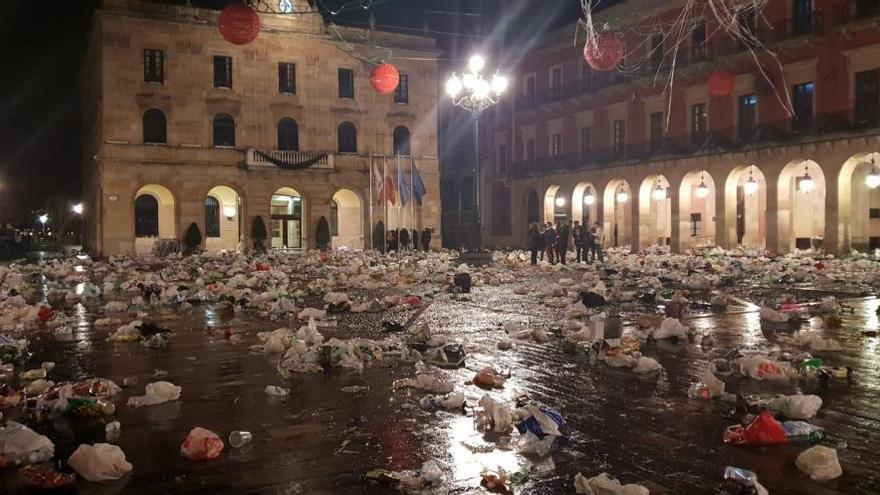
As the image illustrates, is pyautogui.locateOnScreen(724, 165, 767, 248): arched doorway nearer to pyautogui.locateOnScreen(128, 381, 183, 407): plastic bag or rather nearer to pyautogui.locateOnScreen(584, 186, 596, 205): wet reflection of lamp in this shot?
pyautogui.locateOnScreen(584, 186, 596, 205): wet reflection of lamp

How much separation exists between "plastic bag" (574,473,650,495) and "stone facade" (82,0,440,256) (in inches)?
1230

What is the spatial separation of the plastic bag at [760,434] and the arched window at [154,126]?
112 feet

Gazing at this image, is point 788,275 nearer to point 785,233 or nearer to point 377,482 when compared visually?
point 785,233

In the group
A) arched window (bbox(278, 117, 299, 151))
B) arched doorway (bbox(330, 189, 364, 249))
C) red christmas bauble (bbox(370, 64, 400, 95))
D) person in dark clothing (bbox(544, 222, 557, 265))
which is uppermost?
arched window (bbox(278, 117, 299, 151))

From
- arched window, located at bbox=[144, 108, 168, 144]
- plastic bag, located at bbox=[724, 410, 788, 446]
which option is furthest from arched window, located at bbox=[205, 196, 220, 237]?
plastic bag, located at bbox=[724, 410, 788, 446]

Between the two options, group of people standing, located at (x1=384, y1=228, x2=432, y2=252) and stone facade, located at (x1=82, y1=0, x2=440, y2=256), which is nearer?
stone facade, located at (x1=82, y1=0, x2=440, y2=256)

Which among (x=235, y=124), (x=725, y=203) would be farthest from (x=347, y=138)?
(x=725, y=203)

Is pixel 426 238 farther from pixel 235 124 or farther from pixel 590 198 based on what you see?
pixel 235 124

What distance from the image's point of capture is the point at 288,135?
1464 inches

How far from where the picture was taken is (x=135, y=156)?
33.6 m

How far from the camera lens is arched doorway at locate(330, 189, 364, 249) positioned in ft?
131

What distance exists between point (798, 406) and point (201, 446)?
3990 millimetres

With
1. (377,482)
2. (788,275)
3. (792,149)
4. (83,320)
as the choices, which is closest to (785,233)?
(792,149)

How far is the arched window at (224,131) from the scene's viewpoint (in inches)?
1398
